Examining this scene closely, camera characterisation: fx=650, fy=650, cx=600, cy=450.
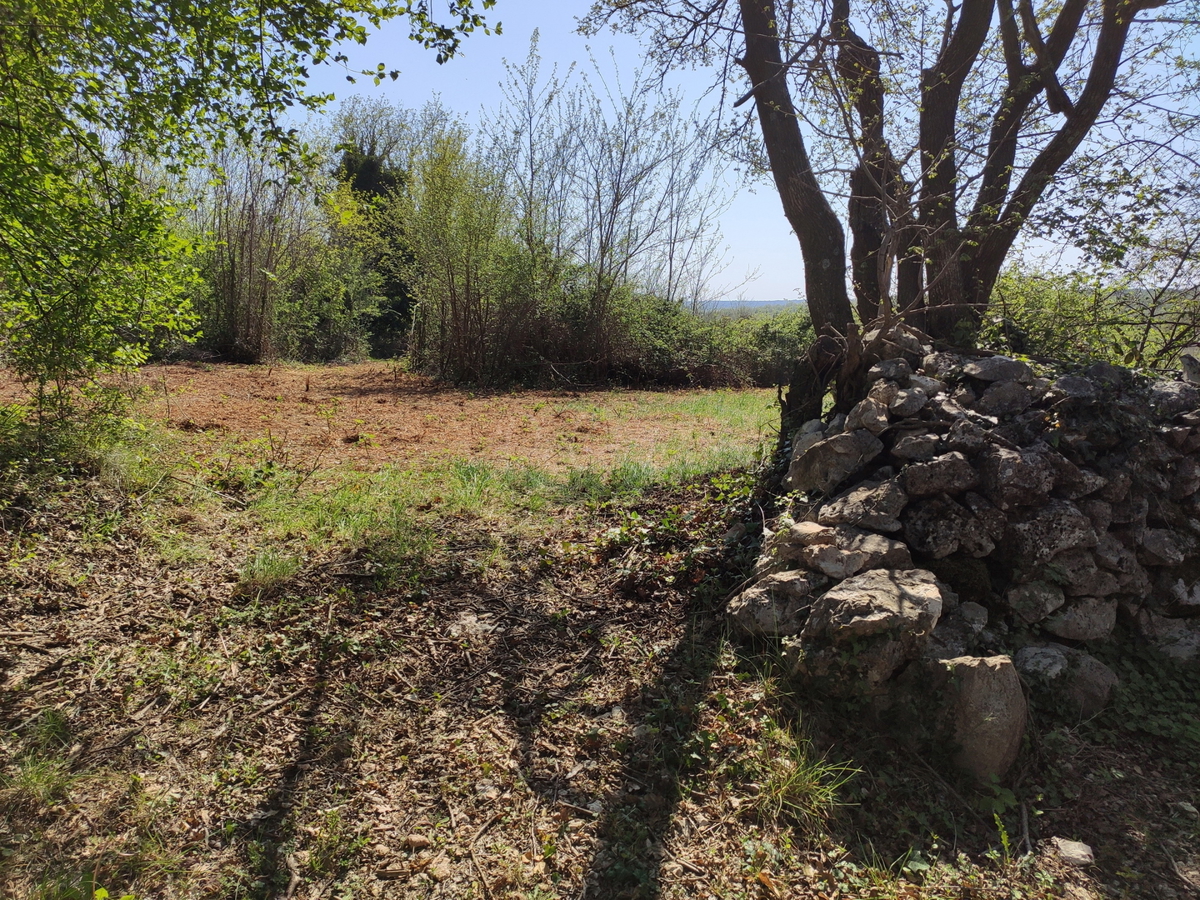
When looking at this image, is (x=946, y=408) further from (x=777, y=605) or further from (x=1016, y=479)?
(x=777, y=605)

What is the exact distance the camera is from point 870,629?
7.95ft

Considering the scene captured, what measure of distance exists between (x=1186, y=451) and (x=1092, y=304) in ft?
4.92

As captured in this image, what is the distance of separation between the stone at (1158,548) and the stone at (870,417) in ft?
4.09

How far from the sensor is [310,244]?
13164 millimetres

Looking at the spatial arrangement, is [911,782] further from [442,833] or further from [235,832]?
[235,832]

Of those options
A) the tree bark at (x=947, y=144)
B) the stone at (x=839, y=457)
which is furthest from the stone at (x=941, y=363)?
the stone at (x=839, y=457)

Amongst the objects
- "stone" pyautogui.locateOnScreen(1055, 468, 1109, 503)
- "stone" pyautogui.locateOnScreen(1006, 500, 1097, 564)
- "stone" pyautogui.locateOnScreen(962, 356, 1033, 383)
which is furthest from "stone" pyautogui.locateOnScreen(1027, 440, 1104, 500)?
"stone" pyautogui.locateOnScreen(962, 356, 1033, 383)

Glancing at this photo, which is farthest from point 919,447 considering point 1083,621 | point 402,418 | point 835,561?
point 402,418

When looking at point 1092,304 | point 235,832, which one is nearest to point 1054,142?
point 1092,304

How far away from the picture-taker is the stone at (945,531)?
2844 millimetres

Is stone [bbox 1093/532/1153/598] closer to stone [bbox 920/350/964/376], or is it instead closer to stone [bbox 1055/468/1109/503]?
stone [bbox 1055/468/1109/503]

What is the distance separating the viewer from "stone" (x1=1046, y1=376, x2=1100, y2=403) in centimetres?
321

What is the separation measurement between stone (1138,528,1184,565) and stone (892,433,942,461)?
39.8 inches

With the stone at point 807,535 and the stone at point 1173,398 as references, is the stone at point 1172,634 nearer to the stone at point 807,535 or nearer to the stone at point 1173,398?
the stone at point 1173,398
